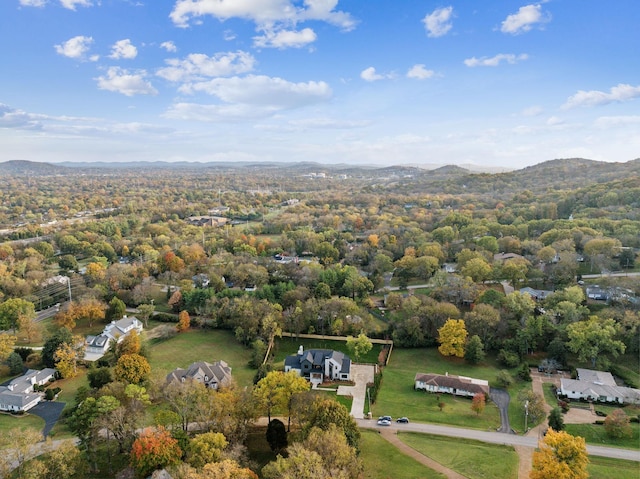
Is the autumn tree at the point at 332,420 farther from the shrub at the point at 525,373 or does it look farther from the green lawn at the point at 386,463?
the shrub at the point at 525,373

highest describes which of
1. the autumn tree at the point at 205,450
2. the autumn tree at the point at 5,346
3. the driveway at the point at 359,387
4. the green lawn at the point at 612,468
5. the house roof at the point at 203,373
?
the autumn tree at the point at 205,450

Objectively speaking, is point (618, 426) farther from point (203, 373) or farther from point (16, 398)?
point (16, 398)

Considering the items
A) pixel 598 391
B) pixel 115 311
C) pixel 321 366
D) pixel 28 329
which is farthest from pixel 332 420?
pixel 28 329

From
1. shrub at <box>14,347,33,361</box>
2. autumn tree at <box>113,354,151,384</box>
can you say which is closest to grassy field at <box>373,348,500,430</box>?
autumn tree at <box>113,354,151,384</box>

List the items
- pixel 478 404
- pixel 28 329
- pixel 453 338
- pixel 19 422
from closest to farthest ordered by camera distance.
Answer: pixel 478 404 → pixel 19 422 → pixel 453 338 → pixel 28 329

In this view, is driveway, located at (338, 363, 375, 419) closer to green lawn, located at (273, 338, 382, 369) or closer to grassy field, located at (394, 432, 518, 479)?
green lawn, located at (273, 338, 382, 369)

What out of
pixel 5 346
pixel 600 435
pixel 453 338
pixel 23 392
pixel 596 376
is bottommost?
pixel 23 392

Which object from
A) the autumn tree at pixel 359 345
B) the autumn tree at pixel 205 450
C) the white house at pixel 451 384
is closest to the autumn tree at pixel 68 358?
the autumn tree at pixel 205 450
